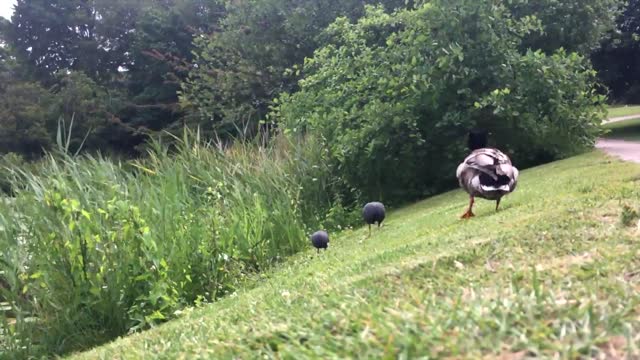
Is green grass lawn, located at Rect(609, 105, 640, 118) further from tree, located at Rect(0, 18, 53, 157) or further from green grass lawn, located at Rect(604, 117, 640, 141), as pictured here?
tree, located at Rect(0, 18, 53, 157)

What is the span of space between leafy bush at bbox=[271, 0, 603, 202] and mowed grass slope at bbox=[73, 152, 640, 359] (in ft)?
23.4

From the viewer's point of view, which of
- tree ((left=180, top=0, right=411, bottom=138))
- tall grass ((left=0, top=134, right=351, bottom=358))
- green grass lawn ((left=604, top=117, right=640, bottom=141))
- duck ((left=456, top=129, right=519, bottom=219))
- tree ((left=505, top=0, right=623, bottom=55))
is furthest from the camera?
tree ((left=180, top=0, right=411, bottom=138))

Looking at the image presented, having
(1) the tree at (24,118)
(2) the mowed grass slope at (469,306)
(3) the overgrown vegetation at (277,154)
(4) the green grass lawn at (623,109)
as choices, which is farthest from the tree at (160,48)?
(2) the mowed grass slope at (469,306)

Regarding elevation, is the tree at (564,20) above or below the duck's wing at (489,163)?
above

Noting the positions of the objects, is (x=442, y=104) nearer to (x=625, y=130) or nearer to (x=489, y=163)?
(x=489, y=163)

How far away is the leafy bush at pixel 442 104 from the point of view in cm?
1246

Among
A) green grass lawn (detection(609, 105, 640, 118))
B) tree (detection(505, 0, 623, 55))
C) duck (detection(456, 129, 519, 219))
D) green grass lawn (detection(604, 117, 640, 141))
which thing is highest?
tree (detection(505, 0, 623, 55))

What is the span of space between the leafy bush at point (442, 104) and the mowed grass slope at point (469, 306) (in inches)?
281

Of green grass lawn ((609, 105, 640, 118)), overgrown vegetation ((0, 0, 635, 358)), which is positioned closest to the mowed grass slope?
overgrown vegetation ((0, 0, 635, 358))

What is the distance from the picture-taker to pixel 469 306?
2643 millimetres

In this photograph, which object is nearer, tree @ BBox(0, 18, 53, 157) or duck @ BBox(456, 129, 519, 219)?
duck @ BBox(456, 129, 519, 219)

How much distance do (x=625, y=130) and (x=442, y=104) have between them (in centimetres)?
1343

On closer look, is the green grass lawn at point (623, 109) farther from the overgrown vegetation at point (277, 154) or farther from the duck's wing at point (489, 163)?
the duck's wing at point (489, 163)

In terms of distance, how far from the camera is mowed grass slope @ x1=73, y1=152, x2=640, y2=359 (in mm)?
2291
